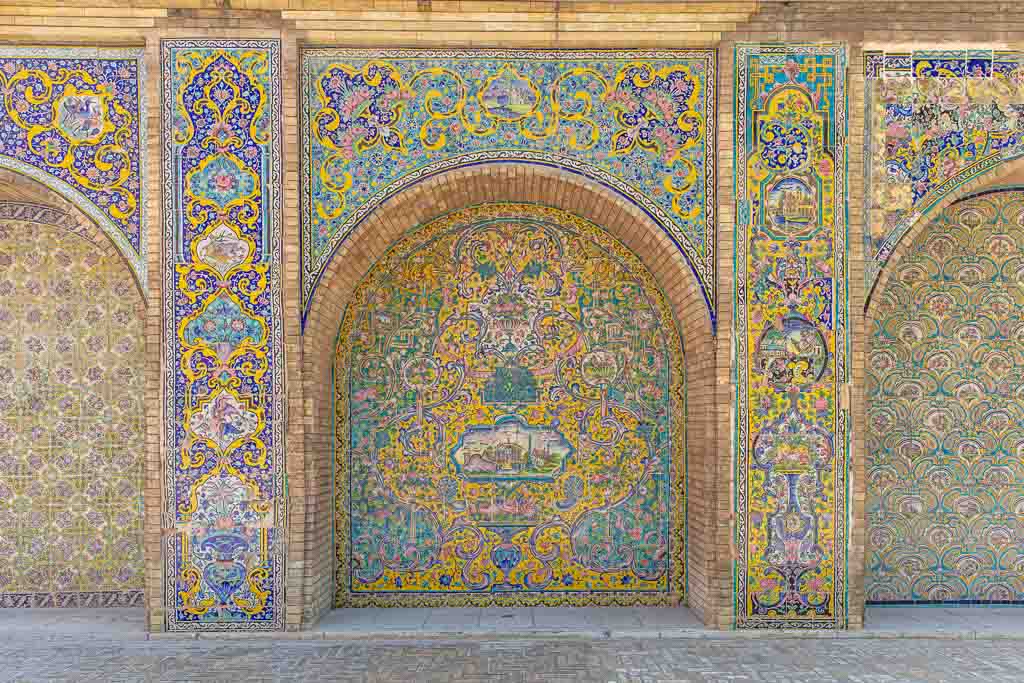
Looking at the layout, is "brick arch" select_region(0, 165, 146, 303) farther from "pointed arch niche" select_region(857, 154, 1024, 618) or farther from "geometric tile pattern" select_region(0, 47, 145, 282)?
"pointed arch niche" select_region(857, 154, 1024, 618)

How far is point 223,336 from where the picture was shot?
492 cm

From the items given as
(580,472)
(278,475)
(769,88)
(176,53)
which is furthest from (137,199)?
(769,88)

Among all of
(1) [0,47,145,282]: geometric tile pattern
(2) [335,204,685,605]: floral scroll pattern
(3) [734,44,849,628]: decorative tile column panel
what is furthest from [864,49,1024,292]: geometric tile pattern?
(1) [0,47,145,282]: geometric tile pattern

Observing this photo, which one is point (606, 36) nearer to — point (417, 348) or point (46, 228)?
point (417, 348)

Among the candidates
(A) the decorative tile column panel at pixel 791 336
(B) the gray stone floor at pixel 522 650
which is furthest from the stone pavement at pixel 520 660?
(A) the decorative tile column panel at pixel 791 336

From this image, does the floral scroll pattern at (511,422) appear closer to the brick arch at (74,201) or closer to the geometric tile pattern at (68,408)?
the brick arch at (74,201)

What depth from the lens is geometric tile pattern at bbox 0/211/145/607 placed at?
18.3 ft

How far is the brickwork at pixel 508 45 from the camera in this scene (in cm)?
491

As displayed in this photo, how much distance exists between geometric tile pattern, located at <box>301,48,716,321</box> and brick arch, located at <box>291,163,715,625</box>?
0.27 ft

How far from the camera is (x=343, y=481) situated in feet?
18.0

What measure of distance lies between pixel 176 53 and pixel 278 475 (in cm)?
267

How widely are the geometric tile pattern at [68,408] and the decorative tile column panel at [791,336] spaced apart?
413 centimetres

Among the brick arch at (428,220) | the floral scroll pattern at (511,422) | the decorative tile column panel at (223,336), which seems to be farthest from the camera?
the floral scroll pattern at (511,422)

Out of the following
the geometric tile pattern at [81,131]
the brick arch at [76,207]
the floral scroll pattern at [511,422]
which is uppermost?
the geometric tile pattern at [81,131]
